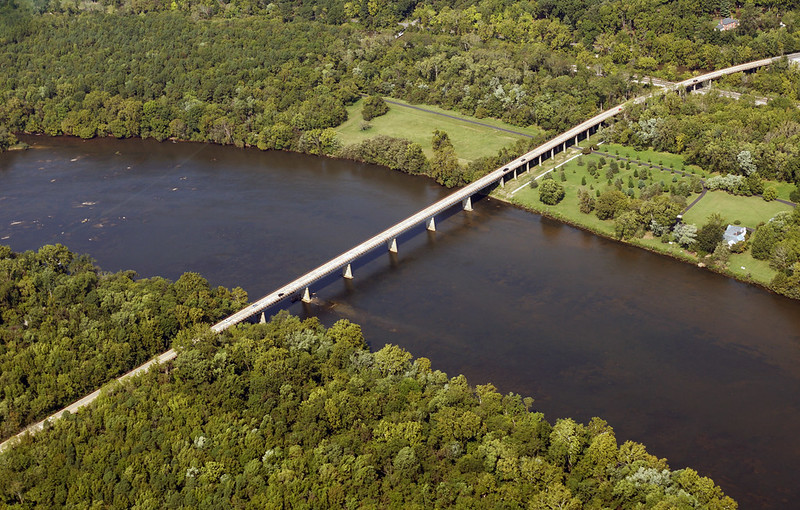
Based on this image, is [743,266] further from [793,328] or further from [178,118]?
[178,118]

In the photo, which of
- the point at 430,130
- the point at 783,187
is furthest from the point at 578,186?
the point at 430,130

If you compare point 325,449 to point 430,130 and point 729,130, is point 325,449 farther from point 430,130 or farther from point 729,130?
point 729,130

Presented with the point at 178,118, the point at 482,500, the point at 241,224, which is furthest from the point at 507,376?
A: the point at 178,118

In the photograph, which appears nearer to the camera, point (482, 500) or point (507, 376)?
point (482, 500)

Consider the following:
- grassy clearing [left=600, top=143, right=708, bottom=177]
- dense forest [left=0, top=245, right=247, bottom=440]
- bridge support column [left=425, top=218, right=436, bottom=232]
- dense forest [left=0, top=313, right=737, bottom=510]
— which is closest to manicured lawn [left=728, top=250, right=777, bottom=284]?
grassy clearing [left=600, top=143, right=708, bottom=177]

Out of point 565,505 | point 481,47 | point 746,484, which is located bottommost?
point 746,484

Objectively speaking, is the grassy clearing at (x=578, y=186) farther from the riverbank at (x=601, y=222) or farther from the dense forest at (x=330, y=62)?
the dense forest at (x=330, y=62)

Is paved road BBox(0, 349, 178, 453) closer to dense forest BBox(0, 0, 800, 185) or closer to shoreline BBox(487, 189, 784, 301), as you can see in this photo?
shoreline BBox(487, 189, 784, 301)
